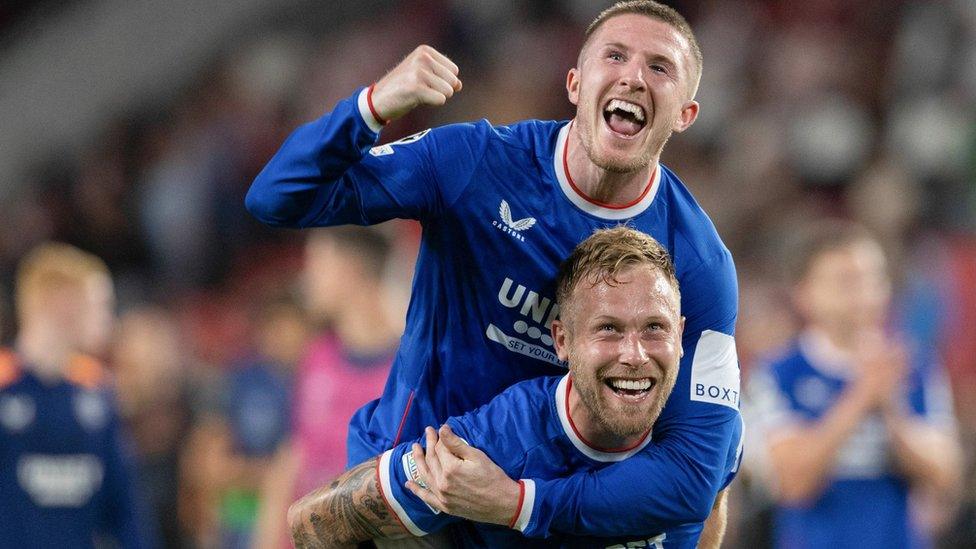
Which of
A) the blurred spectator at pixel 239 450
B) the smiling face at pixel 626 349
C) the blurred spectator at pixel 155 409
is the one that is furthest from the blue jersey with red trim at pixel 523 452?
the blurred spectator at pixel 155 409

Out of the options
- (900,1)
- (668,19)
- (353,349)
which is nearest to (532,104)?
(900,1)

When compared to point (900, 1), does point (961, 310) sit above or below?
below

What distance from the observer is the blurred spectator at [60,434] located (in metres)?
5.97

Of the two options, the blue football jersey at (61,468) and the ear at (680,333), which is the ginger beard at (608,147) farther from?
the blue football jersey at (61,468)

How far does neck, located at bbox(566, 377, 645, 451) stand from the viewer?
3324mm

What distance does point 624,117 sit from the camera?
3400 mm

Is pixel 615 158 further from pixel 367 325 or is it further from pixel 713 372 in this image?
pixel 367 325

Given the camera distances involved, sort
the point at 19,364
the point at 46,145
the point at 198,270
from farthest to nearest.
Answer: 1. the point at 46,145
2. the point at 198,270
3. the point at 19,364

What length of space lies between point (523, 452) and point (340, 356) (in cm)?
302

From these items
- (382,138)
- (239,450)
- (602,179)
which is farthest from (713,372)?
(382,138)

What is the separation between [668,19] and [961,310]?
5404 millimetres

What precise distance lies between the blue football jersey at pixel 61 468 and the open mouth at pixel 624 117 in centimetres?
354

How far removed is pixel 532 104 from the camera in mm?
9875

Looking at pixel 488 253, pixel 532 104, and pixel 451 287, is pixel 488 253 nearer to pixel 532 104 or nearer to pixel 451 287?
pixel 451 287
